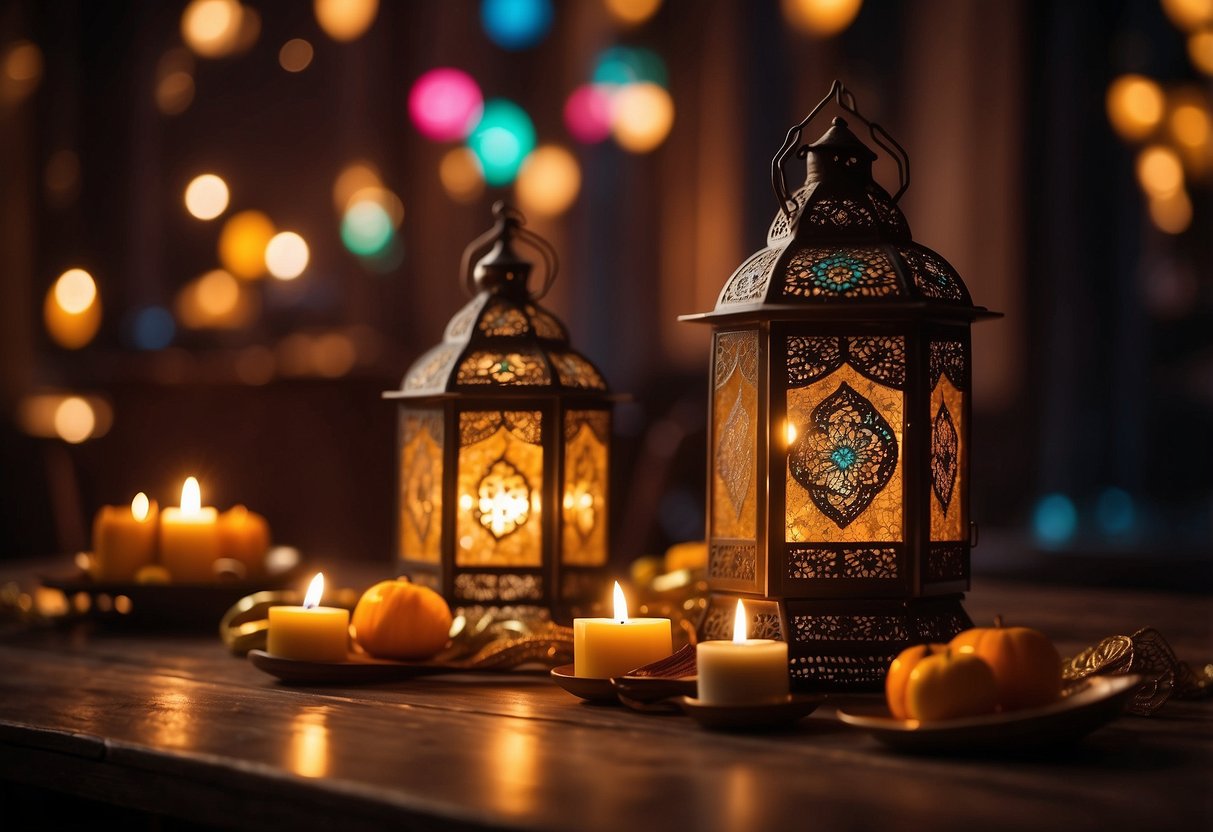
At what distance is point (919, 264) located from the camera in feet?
4.73

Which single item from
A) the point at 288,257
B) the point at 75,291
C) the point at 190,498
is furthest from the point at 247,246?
the point at 190,498

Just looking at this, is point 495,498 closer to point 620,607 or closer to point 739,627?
point 620,607

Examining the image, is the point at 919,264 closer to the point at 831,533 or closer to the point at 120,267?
the point at 831,533

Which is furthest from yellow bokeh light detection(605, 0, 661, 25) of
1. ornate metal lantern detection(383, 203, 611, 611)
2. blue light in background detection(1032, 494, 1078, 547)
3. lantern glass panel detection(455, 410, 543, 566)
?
lantern glass panel detection(455, 410, 543, 566)

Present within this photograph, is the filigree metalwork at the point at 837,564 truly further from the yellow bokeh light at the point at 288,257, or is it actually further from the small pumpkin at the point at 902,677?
the yellow bokeh light at the point at 288,257

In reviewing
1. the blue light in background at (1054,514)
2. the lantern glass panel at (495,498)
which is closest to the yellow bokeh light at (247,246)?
the blue light in background at (1054,514)

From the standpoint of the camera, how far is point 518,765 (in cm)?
105

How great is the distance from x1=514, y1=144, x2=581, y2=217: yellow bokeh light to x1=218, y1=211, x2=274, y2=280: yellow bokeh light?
4.35 ft

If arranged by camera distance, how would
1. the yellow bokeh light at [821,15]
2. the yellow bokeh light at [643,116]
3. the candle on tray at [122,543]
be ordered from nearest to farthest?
the candle on tray at [122,543] < the yellow bokeh light at [821,15] < the yellow bokeh light at [643,116]

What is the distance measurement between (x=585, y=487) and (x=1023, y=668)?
74 centimetres

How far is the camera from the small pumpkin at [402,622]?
4.99 feet

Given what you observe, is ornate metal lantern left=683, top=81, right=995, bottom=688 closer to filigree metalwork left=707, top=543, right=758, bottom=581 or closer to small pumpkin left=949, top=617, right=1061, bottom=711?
filigree metalwork left=707, top=543, right=758, bottom=581

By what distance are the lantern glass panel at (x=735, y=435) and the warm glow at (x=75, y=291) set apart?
5.36 meters

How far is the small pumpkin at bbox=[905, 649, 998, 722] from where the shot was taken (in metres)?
1.10
